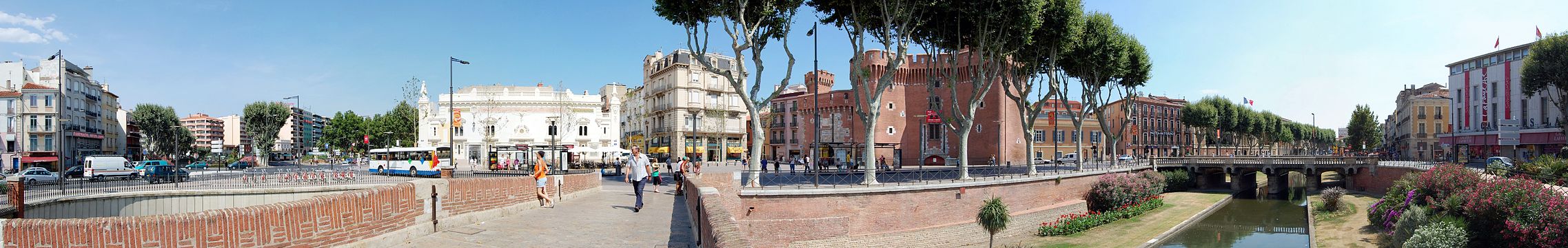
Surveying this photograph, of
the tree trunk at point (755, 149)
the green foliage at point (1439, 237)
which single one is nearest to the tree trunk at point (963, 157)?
the tree trunk at point (755, 149)

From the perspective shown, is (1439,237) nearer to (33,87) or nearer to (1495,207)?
(1495,207)

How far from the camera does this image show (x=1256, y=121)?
8031 cm

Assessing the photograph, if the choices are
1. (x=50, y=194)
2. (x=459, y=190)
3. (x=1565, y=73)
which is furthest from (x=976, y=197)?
(x=1565, y=73)

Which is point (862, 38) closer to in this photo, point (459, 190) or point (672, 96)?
point (459, 190)

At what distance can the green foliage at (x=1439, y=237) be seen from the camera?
57.1ft

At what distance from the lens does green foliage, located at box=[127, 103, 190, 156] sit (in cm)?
6247

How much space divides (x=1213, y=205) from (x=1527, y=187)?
2076cm

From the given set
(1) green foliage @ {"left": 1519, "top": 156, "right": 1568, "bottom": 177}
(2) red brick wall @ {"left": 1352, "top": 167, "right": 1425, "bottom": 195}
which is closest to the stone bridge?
(2) red brick wall @ {"left": 1352, "top": 167, "right": 1425, "bottom": 195}

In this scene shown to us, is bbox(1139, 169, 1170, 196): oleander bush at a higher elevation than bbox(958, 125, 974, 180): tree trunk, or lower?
lower

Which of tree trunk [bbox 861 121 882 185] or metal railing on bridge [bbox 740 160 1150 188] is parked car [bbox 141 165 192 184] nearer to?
metal railing on bridge [bbox 740 160 1150 188]

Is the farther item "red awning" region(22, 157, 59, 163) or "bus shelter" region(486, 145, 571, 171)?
"red awning" region(22, 157, 59, 163)

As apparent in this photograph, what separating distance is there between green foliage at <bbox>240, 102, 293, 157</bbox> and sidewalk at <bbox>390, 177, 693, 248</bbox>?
204 feet

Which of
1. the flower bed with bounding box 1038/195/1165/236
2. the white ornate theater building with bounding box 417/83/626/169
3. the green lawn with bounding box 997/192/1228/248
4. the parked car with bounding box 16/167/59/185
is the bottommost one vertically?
the green lawn with bounding box 997/192/1228/248

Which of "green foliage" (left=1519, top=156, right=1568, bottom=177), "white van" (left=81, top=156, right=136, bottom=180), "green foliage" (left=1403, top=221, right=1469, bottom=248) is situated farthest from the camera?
"white van" (left=81, top=156, right=136, bottom=180)
